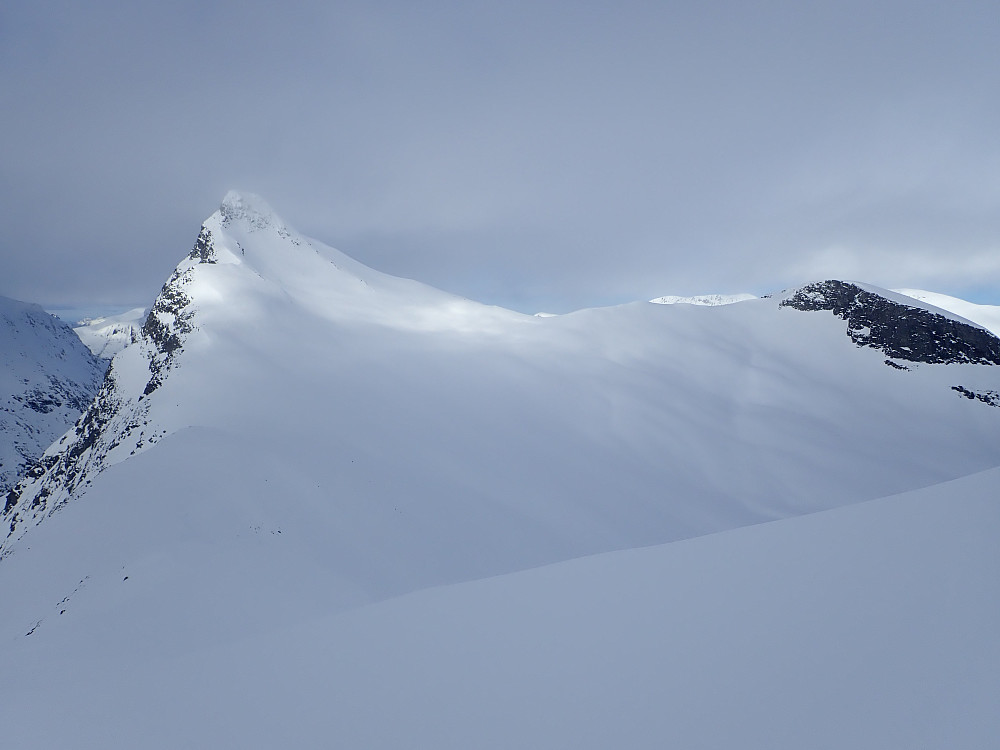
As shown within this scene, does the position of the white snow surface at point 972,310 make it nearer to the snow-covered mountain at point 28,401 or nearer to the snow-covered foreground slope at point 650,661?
the snow-covered foreground slope at point 650,661

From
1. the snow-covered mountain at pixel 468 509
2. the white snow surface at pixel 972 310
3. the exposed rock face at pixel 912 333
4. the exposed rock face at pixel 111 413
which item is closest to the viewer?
the snow-covered mountain at pixel 468 509

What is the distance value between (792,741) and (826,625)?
0.83 metres

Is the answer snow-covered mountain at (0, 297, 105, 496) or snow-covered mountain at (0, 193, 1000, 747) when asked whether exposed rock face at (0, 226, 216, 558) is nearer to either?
snow-covered mountain at (0, 193, 1000, 747)

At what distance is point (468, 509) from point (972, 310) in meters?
169

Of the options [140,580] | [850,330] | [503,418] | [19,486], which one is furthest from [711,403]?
[19,486]

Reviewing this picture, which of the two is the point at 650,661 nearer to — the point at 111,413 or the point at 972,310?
the point at 111,413

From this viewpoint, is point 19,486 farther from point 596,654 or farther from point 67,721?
point 596,654

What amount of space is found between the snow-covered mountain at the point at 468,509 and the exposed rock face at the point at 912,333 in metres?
0.22

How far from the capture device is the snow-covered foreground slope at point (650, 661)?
2.20 metres

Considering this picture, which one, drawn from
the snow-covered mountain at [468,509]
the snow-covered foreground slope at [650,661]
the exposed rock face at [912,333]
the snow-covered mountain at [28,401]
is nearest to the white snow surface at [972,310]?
the exposed rock face at [912,333]

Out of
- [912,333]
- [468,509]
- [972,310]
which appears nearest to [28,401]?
[468,509]

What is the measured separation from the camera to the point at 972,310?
12512 cm

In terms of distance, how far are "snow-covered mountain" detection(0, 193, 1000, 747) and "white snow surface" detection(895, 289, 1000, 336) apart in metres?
94.1

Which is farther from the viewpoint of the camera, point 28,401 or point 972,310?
point 28,401
